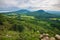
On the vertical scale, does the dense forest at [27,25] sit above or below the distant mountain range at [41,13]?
below

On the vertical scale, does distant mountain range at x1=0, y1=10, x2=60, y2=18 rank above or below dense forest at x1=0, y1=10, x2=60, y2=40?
above

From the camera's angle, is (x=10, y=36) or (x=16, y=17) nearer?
(x=10, y=36)

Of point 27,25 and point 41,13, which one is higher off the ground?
point 41,13

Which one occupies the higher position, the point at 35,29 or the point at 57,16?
the point at 57,16

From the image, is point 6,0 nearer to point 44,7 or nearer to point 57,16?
point 44,7

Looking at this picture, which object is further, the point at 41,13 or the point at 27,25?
the point at 41,13

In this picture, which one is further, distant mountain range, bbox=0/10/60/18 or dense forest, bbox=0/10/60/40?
distant mountain range, bbox=0/10/60/18

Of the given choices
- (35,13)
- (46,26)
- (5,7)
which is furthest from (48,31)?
(5,7)

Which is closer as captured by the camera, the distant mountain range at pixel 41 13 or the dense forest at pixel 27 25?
the dense forest at pixel 27 25
